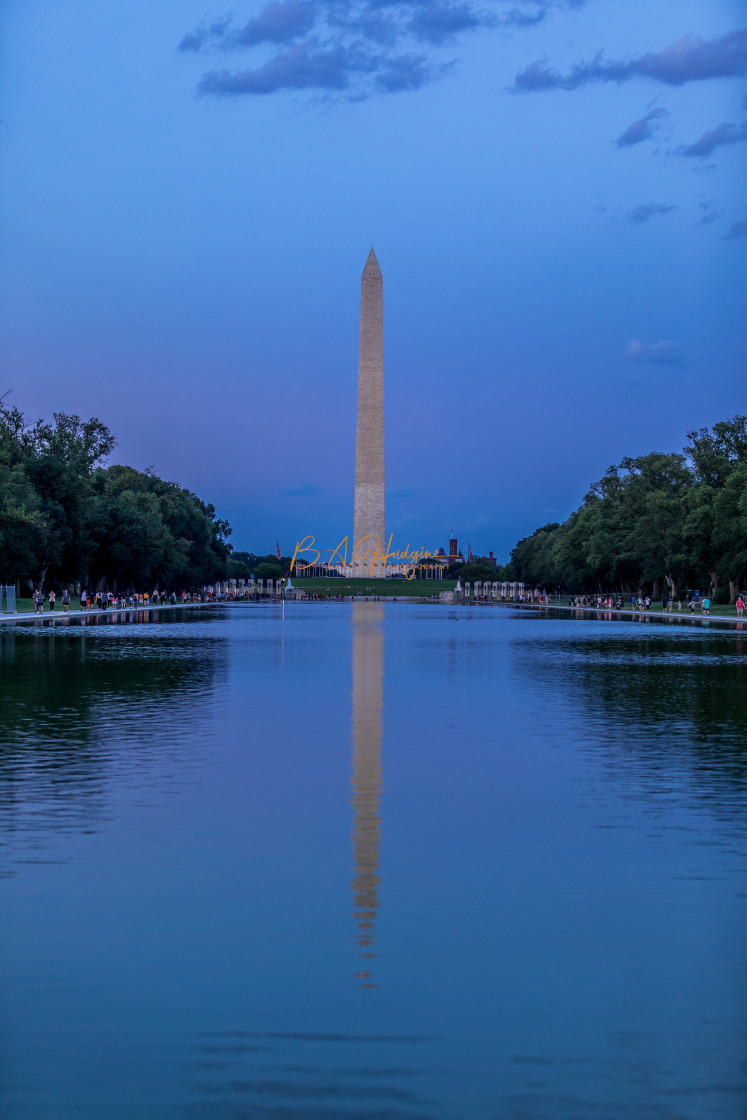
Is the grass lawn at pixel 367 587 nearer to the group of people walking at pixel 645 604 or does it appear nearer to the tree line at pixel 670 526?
the tree line at pixel 670 526

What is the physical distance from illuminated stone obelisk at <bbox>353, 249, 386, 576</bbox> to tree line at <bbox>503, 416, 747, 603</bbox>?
55.4 feet

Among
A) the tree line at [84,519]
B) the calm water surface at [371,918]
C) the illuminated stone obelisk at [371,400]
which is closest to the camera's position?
the calm water surface at [371,918]

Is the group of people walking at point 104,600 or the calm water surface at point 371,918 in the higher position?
the group of people walking at point 104,600

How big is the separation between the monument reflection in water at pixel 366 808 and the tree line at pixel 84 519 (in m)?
38.3

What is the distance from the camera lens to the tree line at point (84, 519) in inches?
2431

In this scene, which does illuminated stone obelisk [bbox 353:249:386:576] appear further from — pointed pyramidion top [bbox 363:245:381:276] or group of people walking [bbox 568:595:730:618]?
group of people walking [bbox 568:595:730:618]

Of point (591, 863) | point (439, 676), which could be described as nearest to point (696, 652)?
point (439, 676)

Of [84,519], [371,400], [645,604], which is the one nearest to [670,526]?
[645,604]

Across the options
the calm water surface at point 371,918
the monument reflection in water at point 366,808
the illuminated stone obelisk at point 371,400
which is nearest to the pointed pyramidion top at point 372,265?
the illuminated stone obelisk at point 371,400

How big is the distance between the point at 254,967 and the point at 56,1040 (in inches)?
46.8

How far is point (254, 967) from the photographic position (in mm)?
6082

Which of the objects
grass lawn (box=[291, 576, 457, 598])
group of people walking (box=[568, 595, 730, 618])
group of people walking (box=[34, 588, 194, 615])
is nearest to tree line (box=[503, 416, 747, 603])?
group of people walking (box=[568, 595, 730, 618])

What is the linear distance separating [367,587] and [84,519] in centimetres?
4769

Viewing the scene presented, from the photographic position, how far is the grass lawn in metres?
117
